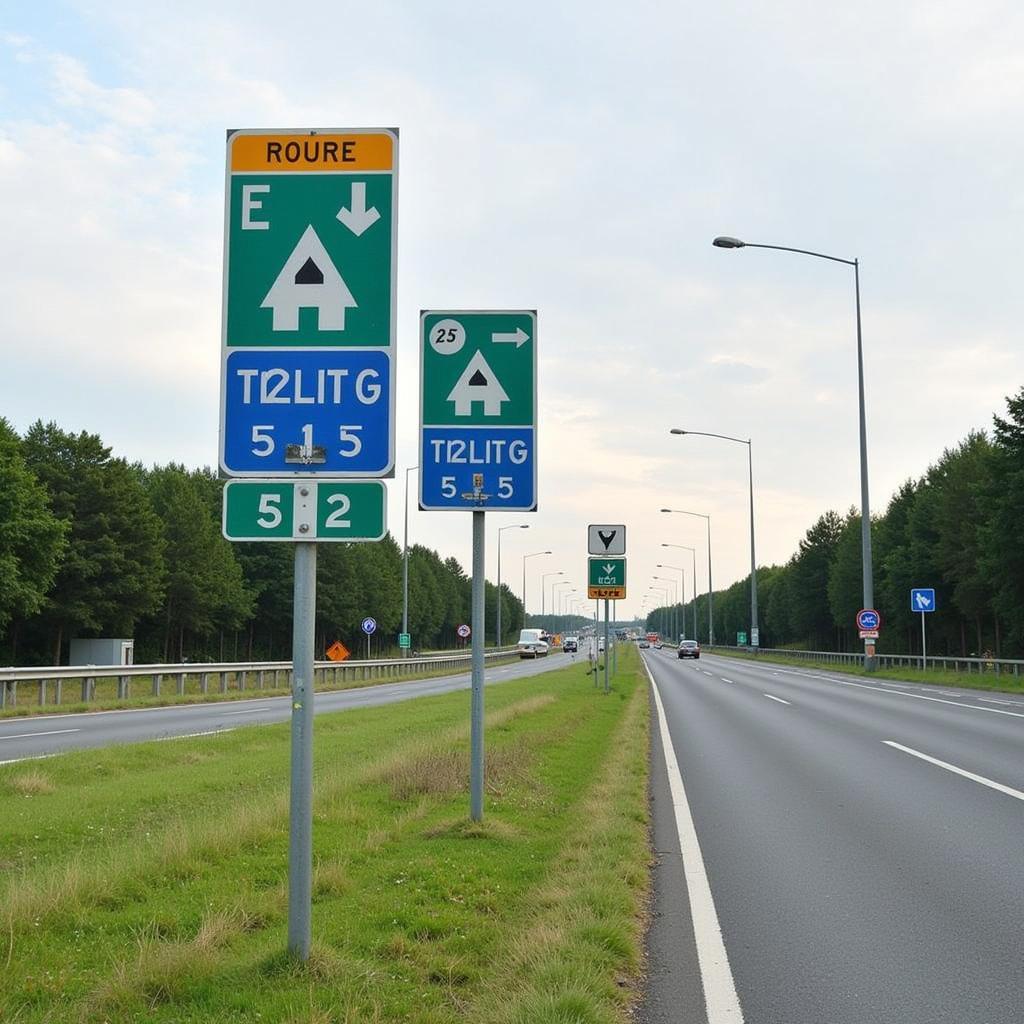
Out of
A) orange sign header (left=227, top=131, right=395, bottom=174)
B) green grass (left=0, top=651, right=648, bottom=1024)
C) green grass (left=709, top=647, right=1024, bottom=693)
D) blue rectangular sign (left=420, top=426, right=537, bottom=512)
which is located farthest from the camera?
green grass (left=709, top=647, right=1024, bottom=693)

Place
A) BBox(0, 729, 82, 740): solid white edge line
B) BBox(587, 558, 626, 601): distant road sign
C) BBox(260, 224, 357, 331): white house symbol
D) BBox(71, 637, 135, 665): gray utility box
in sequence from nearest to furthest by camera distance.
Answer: BBox(260, 224, 357, 331): white house symbol
BBox(0, 729, 82, 740): solid white edge line
BBox(587, 558, 626, 601): distant road sign
BBox(71, 637, 135, 665): gray utility box

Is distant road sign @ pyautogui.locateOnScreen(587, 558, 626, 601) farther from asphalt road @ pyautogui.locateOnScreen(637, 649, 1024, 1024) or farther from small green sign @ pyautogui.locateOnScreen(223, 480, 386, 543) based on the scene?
small green sign @ pyautogui.locateOnScreen(223, 480, 386, 543)

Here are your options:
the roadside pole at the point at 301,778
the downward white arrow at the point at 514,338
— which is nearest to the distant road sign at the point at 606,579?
the downward white arrow at the point at 514,338

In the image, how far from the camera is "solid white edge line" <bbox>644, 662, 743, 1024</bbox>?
519 cm

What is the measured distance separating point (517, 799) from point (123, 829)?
3565mm

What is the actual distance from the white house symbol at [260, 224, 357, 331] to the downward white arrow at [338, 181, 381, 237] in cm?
17

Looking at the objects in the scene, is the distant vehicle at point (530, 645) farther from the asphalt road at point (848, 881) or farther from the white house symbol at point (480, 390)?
the white house symbol at point (480, 390)

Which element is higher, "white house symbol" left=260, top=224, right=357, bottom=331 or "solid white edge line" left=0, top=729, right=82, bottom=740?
"white house symbol" left=260, top=224, right=357, bottom=331

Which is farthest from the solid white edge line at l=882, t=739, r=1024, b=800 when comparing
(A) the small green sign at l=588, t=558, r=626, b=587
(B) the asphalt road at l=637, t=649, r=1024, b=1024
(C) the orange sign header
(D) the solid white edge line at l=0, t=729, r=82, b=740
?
(D) the solid white edge line at l=0, t=729, r=82, b=740

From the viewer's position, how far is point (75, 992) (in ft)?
15.9

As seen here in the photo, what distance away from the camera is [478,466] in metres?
10.0

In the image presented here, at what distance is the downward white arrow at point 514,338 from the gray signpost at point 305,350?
472cm

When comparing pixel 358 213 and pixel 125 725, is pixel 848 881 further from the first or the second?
pixel 125 725

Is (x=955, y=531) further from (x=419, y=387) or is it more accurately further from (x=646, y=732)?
(x=419, y=387)
